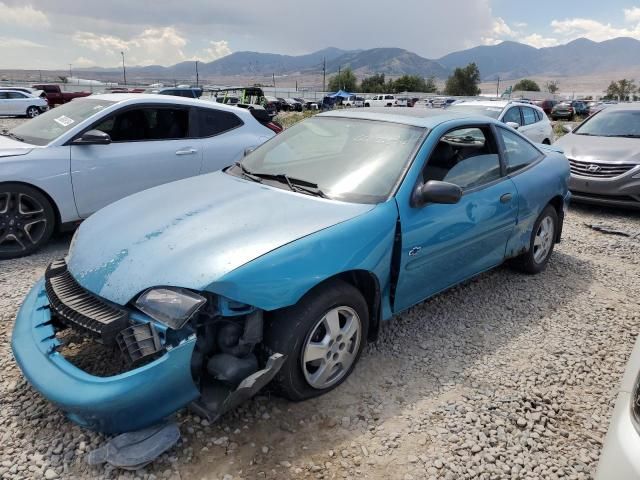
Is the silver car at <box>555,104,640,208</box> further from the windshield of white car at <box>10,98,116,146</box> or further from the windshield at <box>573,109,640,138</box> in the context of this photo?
the windshield of white car at <box>10,98,116,146</box>

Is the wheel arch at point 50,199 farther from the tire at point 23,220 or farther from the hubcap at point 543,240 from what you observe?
the hubcap at point 543,240

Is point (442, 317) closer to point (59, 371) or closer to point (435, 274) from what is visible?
point (435, 274)

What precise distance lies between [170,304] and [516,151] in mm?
3261

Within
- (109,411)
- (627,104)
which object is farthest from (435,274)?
(627,104)

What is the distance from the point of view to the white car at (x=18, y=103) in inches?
894

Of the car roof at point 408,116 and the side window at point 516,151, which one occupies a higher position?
the car roof at point 408,116

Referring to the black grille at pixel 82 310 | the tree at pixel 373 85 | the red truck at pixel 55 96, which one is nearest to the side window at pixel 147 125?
the black grille at pixel 82 310

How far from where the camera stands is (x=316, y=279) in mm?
2434

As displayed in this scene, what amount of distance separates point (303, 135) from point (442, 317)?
1793 millimetres

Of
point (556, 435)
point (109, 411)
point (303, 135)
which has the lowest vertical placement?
point (556, 435)

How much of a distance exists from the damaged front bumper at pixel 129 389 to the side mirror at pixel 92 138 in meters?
2.94

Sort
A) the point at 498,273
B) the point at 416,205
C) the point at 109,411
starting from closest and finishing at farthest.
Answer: the point at 109,411 < the point at 416,205 < the point at 498,273

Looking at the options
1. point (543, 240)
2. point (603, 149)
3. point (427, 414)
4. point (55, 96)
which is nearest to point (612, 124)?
point (603, 149)

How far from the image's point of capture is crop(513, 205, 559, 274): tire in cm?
444
